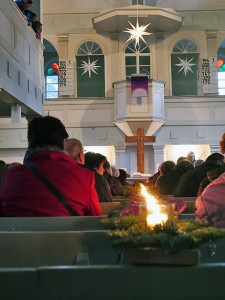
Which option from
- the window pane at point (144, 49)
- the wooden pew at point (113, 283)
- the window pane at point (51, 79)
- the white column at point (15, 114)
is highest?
the window pane at point (144, 49)

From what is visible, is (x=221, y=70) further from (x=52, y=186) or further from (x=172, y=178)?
(x=52, y=186)

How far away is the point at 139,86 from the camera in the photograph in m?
14.3

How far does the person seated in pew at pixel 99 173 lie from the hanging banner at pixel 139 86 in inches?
376

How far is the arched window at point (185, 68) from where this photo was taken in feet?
54.0

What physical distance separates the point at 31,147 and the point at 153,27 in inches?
554

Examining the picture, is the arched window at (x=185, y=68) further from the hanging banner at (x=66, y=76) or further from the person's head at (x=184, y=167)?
the person's head at (x=184, y=167)

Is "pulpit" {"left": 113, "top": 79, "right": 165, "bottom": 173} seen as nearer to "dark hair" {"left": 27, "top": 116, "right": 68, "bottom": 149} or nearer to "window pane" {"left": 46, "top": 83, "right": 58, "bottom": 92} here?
"window pane" {"left": 46, "top": 83, "right": 58, "bottom": 92}

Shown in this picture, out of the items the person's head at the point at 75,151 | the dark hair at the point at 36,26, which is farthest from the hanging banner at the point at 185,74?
the person's head at the point at 75,151

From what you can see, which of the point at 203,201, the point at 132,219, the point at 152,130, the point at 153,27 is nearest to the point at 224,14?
the point at 153,27

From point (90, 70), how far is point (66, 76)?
0.90 metres

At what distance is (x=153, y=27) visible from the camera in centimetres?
1614

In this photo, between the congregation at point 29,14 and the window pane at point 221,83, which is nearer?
the congregation at point 29,14

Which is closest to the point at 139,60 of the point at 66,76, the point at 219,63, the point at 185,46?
the point at 185,46

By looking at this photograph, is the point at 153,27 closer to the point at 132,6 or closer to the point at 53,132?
the point at 132,6
